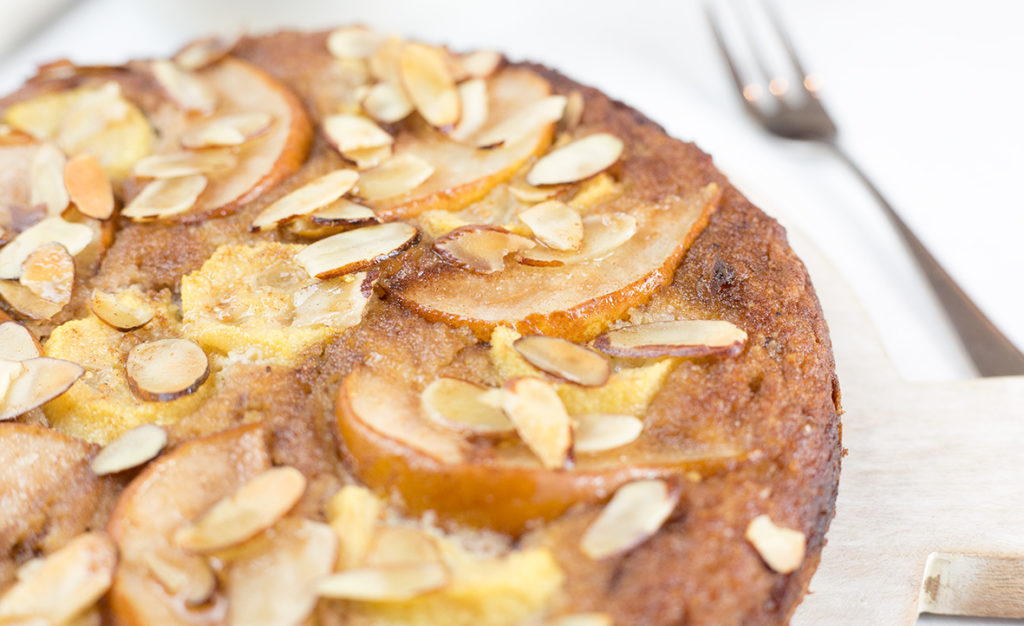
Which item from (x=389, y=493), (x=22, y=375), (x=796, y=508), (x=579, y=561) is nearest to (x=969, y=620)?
(x=796, y=508)

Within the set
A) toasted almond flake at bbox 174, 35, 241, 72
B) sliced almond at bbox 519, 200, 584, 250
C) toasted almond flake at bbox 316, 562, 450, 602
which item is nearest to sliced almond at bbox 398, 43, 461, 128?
sliced almond at bbox 519, 200, 584, 250

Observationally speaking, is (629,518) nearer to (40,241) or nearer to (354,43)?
(40,241)

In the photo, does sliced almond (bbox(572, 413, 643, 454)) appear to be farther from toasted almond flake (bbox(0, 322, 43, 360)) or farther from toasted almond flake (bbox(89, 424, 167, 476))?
toasted almond flake (bbox(0, 322, 43, 360))

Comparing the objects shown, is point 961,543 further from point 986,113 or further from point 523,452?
point 986,113

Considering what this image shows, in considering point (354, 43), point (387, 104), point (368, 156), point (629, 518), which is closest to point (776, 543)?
point (629, 518)

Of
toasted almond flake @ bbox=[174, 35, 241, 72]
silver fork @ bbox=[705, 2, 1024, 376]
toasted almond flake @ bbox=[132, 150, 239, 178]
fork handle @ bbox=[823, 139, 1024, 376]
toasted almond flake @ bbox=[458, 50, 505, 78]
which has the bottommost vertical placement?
fork handle @ bbox=[823, 139, 1024, 376]

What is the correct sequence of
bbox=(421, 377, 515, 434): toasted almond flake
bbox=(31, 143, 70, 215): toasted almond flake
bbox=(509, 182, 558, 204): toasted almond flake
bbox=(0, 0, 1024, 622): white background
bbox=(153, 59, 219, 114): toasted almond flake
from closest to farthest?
bbox=(421, 377, 515, 434): toasted almond flake → bbox=(509, 182, 558, 204): toasted almond flake → bbox=(31, 143, 70, 215): toasted almond flake → bbox=(153, 59, 219, 114): toasted almond flake → bbox=(0, 0, 1024, 622): white background

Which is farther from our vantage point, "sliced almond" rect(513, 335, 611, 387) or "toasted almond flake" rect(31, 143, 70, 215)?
"toasted almond flake" rect(31, 143, 70, 215)
